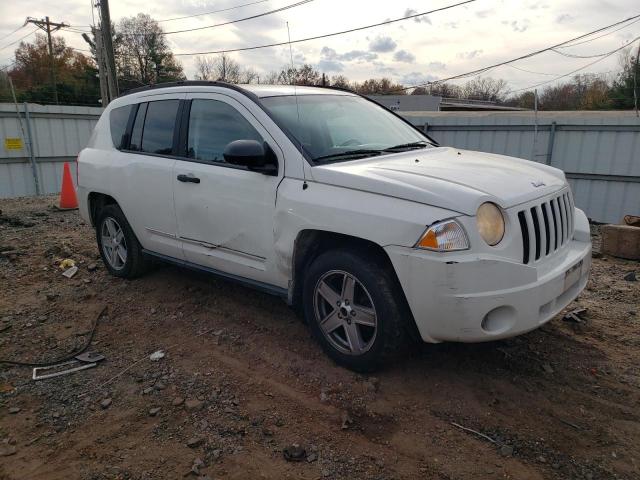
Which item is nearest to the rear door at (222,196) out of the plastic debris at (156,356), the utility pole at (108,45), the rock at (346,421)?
the plastic debris at (156,356)

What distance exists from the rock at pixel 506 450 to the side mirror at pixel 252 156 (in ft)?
7.26

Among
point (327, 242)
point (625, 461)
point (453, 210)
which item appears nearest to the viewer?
point (625, 461)

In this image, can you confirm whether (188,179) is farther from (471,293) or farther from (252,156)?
(471,293)

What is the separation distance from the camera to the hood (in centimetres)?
288

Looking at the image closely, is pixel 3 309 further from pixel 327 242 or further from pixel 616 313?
pixel 616 313

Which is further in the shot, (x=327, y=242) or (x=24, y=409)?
(x=327, y=242)

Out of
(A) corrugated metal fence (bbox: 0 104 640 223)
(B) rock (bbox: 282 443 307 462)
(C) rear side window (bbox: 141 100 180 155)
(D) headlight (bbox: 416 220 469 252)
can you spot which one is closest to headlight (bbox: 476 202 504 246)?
(D) headlight (bbox: 416 220 469 252)

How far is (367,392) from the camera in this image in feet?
10.4

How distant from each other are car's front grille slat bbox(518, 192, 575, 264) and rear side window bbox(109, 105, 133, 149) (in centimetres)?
385

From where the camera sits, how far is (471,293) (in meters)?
2.79

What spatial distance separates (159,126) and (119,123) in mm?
795

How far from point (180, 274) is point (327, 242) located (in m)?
2.52

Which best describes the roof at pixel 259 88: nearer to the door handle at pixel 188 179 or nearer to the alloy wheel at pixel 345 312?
the door handle at pixel 188 179

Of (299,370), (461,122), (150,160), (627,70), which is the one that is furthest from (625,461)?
(627,70)
